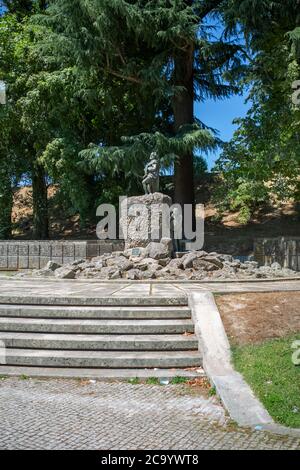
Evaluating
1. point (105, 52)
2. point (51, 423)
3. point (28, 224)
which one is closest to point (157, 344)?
point (51, 423)

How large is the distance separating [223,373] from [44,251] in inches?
424

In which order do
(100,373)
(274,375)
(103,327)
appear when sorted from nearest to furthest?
(274,375) → (100,373) → (103,327)

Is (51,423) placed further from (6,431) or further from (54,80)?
(54,80)

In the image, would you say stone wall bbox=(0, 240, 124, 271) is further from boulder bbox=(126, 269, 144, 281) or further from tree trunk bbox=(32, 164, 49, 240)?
boulder bbox=(126, 269, 144, 281)

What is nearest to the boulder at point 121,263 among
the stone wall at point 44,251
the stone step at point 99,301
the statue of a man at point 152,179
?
the statue of a man at point 152,179

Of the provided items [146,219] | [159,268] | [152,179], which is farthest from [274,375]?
[152,179]

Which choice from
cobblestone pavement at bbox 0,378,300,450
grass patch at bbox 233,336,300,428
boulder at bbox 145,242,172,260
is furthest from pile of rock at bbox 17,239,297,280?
cobblestone pavement at bbox 0,378,300,450

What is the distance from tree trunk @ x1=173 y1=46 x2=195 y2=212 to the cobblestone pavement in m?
12.3

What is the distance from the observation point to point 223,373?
4875 millimetres

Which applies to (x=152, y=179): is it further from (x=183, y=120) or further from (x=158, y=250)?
(x=183, y=120)

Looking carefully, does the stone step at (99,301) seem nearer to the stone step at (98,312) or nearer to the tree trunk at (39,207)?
the stone step at (98,312)

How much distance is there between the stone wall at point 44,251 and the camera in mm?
14570

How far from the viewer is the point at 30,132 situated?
59.3 ft

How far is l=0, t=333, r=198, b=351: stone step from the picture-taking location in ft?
18.4
